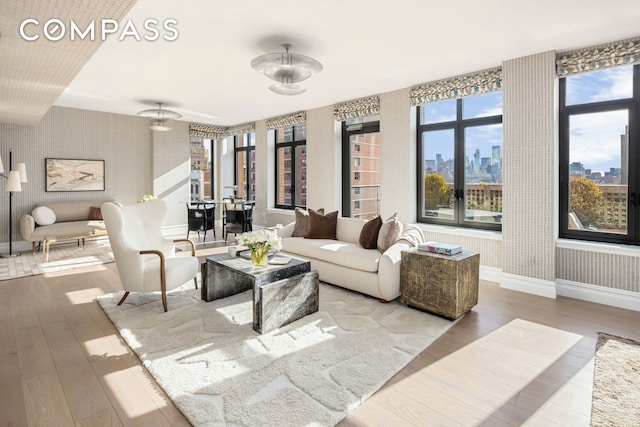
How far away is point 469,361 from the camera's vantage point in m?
2.53

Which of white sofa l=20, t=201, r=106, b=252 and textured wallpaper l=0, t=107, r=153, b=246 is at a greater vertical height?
textured wallpaper l=0, t=107, r=153, b=246

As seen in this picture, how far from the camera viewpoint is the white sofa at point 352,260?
142 inches

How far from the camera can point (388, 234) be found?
398 cm

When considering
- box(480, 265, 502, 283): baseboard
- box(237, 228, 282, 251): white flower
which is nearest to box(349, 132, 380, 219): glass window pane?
box(480, 265, 502, 283): baseboard

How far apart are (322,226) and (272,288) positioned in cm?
196

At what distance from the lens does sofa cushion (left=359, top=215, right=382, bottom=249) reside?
4199mm

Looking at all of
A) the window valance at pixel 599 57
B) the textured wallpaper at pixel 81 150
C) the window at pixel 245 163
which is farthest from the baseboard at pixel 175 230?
the window valance at pixel 599 57

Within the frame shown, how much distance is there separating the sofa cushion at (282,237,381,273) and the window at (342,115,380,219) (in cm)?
185

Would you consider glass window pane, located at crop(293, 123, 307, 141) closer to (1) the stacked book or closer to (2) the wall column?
(2) the wall column

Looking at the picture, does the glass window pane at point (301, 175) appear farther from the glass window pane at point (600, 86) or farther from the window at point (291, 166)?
the glass window pane at point (600, 86)

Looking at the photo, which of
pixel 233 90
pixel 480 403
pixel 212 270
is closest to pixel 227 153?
pixel 233 90

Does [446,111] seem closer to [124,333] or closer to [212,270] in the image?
[212,270]

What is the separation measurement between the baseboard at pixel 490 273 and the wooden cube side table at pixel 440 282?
49.9 inches

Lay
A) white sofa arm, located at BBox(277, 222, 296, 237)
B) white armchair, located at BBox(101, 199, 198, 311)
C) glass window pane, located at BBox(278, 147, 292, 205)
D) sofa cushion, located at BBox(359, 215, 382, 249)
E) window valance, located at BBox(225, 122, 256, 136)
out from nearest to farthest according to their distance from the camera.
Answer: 1. white armchair, located at BBox(101, 199, 198, 311)
2. sofa cushion, located at BBox(359, 215, 382, 249)
3. white sofa arm, located at BBox(277, 222, 296, 237)
4. glass window pane, located at BBox(278, 147, 292, 205)
5. window valance, located at BBox(225, 122, 256, 136)
